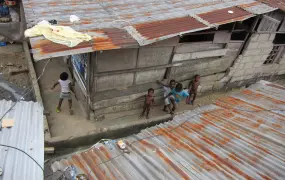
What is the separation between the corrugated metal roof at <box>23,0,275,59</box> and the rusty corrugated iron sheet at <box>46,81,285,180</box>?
1.95m

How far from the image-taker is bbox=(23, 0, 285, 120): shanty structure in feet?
17.5

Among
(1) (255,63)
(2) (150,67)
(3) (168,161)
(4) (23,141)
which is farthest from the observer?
(1) (255,63)

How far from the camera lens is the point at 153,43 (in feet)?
21.3

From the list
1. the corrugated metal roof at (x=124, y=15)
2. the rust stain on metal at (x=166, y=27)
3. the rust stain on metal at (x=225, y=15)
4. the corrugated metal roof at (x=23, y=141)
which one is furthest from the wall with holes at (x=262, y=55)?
the corrugated metal roof at (x=23, y=141)

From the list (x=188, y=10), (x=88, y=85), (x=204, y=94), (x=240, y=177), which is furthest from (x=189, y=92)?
(x=240, y=177)

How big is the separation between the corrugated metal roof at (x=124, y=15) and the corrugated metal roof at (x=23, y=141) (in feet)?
3.75

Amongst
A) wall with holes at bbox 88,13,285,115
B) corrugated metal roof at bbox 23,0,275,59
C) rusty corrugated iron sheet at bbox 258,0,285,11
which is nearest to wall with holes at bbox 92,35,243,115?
wall with holes at bbox 88,13,285,115

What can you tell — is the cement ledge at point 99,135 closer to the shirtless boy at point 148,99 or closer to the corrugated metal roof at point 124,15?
the shirtless boy at point 148,99

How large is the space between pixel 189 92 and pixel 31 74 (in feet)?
18.8

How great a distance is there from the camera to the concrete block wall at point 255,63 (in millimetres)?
8297

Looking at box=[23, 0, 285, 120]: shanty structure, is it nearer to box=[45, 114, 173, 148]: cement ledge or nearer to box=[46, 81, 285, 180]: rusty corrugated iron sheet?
box=[45, 114, 173, 148]: cement ledge

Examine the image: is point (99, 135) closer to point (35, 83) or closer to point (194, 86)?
point (35, 83)

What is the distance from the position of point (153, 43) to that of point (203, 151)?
3.39 m

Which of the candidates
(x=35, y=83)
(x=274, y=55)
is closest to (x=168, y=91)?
(x=35, y=83)
